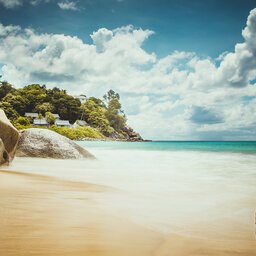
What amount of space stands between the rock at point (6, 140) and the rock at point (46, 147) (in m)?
2.16

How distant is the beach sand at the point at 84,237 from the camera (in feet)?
4.11

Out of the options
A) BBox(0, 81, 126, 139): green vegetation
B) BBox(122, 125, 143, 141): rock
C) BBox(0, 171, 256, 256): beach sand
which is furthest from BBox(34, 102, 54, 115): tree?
BBox(0, 171, 256, 256): beach sand

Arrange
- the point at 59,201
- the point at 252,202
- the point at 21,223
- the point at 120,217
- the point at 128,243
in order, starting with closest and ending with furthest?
the point at 128,243 < the point at 21,223 < the point at 120,217 < the point at 59,201 < the point at 252,202

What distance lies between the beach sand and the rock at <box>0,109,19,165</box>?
3.28 metres

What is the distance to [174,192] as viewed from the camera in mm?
3189

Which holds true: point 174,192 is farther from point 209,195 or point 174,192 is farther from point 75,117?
point 75,117

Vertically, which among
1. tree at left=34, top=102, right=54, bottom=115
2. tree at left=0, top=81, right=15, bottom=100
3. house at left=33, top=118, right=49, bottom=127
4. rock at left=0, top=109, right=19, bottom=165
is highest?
tree at left=0, top=81, right=15, bottom=100

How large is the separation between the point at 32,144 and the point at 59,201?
6.18m

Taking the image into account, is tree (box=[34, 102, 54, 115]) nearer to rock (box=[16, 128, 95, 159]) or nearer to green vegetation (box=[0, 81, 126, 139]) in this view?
green vegetation (box=[0, 81, 126, 139])

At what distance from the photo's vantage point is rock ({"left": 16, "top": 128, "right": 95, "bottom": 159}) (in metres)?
7.41

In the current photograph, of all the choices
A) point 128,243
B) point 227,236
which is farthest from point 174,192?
point 128,243

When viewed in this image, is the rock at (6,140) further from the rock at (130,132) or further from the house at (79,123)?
the rock at (130,132)

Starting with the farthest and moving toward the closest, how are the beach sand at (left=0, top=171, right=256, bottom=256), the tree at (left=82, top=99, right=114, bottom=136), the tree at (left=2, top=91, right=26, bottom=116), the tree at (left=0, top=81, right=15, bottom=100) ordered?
the tree at (left=82, top=99, right=114, bottom=136), the tree at (left=0, top=81, right=15, bottom=100), the tree at (left=2, top=91, right=26, bottom=116), the beach sand at (left=0, top=171, right=256, bottom=256)

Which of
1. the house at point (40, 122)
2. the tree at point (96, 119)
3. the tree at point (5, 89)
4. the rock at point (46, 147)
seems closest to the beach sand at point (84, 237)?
the rock at point (46, 147)
